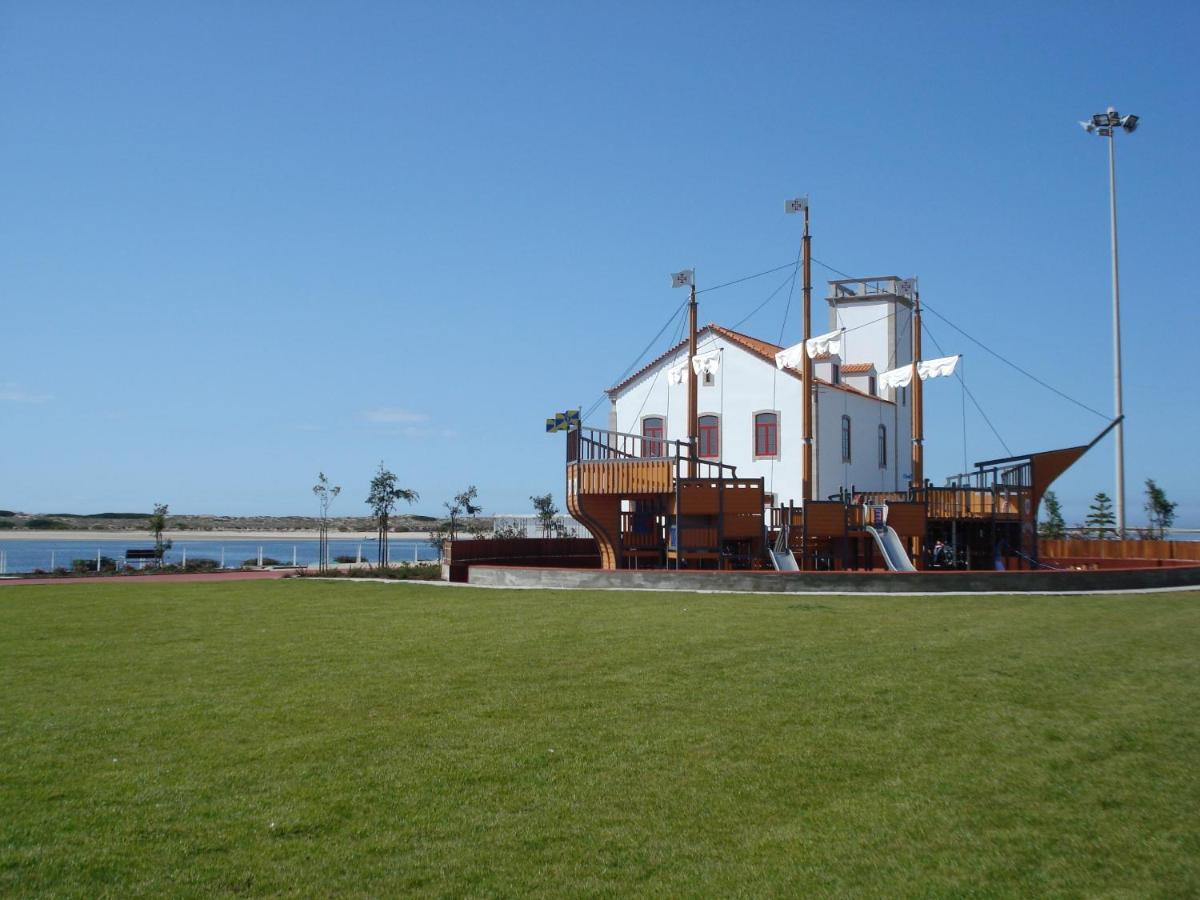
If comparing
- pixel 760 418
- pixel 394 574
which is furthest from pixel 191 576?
pixel 760 418

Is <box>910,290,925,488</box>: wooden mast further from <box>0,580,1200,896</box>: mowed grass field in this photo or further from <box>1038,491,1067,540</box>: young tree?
<box>0,580,1200,896</box>: mowed grass field

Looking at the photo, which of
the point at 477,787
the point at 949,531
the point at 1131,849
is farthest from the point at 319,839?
the point at 949,531

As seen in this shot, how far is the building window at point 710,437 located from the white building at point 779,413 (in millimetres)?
34

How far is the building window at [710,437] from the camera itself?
3538 centimetres

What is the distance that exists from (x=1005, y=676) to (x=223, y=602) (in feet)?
44.7

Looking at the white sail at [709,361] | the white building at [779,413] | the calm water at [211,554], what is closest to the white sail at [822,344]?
the white building at [779,413]

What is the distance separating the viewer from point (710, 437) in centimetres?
3553

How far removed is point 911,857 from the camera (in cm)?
565

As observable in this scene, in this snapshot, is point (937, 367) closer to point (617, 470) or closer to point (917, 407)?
point (917, 407)

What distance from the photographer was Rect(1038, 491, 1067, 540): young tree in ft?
129

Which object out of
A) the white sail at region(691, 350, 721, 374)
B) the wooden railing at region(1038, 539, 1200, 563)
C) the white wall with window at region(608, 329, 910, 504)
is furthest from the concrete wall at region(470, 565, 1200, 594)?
the white sail at region(691, 350, 721, 374)

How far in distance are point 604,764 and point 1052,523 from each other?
37.6 m

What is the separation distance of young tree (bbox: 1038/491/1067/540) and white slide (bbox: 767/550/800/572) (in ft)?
58.5

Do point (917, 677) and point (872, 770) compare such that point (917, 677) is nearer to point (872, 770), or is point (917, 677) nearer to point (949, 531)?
point (872, 770)
